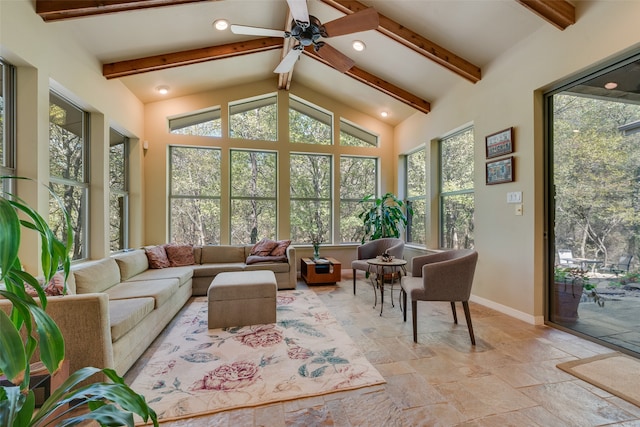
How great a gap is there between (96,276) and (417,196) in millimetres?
5071

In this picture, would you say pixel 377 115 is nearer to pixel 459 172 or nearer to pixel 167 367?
pixel 459 172

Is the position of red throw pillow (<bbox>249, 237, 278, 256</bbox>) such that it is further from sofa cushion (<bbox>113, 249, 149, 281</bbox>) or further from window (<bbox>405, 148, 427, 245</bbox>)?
window (<bbox>405, 148, 427, 245</bbox>)

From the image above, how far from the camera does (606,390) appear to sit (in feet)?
6.31

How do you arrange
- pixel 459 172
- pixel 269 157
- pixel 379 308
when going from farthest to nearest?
1. pixel 269 157
2. pixel 459 172
3. pixel 379 308

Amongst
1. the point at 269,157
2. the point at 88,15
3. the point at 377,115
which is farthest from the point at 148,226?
the point at 377,115

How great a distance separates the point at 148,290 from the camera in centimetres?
292

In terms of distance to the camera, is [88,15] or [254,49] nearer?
[88,15]

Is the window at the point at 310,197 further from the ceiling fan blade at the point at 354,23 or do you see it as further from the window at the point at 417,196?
the ceiling fan blade at the point at 354,23

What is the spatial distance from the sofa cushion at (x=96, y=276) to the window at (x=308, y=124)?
3.78 metres

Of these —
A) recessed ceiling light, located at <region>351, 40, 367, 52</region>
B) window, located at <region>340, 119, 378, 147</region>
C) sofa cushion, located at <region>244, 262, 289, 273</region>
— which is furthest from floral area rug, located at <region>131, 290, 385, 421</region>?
window, located at <region>340, 119, 378, 147</region>

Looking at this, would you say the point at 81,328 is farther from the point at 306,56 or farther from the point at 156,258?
the point at 306,56

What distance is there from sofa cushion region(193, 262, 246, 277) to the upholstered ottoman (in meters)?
1.22

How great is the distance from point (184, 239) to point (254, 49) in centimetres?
346

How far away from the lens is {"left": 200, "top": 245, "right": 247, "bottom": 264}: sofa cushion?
15.8ft
